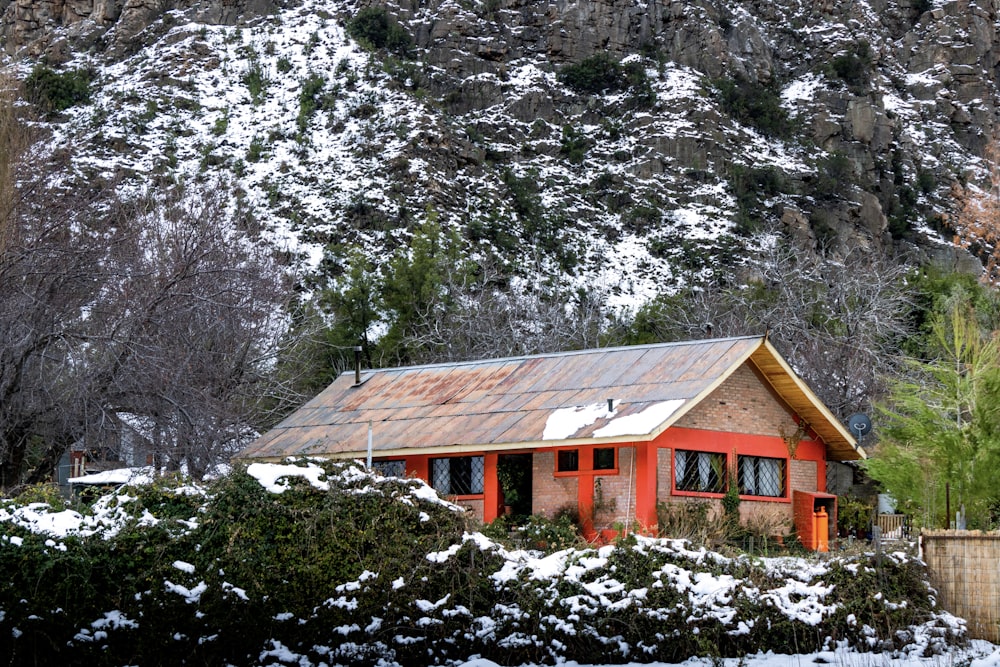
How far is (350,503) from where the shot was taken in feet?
53.3

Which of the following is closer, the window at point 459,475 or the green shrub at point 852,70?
the window at point 459,475

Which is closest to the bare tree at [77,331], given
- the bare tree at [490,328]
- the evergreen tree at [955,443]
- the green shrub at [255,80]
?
the evergreen tree at [955,443]

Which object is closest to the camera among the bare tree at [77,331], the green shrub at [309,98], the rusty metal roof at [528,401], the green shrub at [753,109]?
the bare tree at [77,331]

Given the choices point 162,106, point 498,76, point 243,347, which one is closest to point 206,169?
point 162,106

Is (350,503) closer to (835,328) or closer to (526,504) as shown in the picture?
(526,504)

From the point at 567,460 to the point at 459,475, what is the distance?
109 inches

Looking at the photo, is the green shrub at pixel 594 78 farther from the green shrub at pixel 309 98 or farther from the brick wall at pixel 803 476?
the brick wall at pixel 803 476

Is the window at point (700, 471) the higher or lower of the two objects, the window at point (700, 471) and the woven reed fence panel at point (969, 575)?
the higher

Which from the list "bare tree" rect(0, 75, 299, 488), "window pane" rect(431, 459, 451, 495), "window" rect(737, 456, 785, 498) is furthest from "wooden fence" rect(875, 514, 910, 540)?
"bare tree" rect(0, 75, 299, 488)

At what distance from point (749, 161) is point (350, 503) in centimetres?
7974

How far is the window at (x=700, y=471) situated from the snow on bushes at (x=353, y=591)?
10.1 metres

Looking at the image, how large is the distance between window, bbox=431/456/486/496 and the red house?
0.03 meters

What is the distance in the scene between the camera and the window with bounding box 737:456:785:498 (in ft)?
96.0

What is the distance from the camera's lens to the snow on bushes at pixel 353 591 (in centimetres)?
1490
